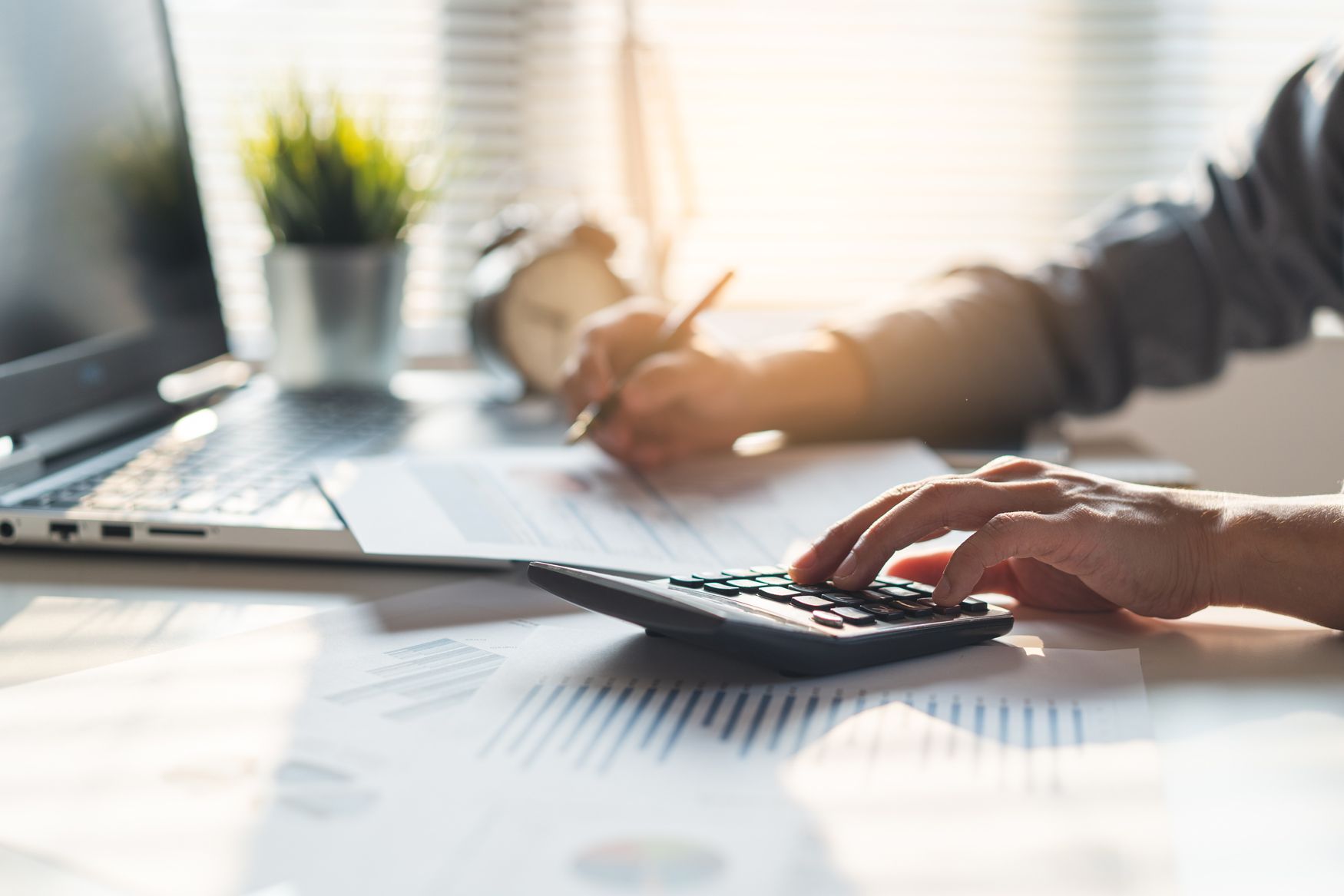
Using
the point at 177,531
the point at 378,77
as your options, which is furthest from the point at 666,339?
the point at 378,77

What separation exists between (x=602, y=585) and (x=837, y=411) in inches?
20.5

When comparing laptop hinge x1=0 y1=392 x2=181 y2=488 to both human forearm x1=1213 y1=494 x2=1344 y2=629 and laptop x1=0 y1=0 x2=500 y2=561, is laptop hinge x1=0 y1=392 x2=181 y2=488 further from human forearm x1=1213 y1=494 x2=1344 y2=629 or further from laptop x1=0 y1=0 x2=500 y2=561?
human forearm x1=1213 y1=494 x2=1344 y2=629

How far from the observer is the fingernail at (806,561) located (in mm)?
490

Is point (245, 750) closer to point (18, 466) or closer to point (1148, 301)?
point (18, 466)

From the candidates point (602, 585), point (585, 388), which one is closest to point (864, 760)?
point (602, 585)

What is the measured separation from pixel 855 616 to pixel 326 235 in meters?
0.84

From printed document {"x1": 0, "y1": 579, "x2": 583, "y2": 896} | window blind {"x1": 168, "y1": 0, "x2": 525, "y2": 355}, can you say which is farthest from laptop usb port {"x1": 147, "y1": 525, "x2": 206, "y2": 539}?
window blind {"x1": 168, "y1": 0, "x2": 525, "y2": 355}

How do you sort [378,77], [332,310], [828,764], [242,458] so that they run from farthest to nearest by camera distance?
[378,77], [332,310], [242,458], [828,764]

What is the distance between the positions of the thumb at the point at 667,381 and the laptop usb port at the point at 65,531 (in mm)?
341

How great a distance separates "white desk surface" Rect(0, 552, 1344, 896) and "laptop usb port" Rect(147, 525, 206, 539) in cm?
1

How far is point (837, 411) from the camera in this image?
3.03 ft

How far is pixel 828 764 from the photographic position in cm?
35

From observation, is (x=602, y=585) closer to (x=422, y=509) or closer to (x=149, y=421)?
(x=422, y=509)

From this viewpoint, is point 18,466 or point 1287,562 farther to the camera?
point 18,466
